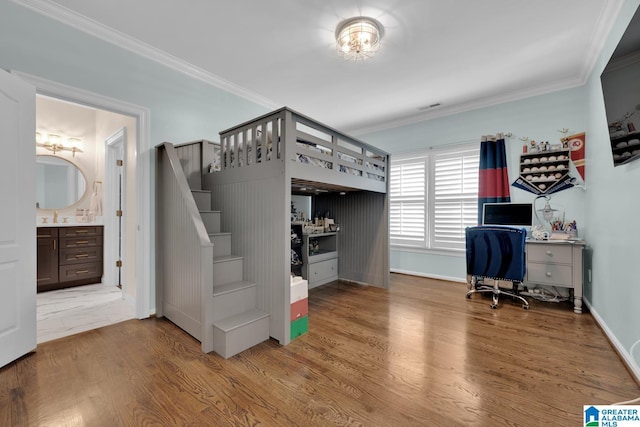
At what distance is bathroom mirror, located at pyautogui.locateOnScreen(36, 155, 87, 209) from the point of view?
3768 millimetres

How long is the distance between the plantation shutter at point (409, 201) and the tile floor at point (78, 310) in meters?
3.94

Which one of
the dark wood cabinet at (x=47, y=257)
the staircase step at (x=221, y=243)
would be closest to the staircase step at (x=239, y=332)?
the staircase step at (x=221, y=243)

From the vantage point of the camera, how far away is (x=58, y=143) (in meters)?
3.86

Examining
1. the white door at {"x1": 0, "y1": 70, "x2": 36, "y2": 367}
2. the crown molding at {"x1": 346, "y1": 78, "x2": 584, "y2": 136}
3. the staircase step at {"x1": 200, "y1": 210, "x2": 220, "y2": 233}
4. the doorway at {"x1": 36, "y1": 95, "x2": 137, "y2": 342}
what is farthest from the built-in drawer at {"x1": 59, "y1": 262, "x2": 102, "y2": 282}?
the crown molding at {"x1": 346, "y1": 78, "x2": 584, "y2": 136}

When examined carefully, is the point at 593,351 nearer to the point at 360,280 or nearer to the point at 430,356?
the point at 430,356

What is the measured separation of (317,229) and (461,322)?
2.09m

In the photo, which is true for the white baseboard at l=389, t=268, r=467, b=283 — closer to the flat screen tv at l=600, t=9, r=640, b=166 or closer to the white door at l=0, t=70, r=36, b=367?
the flat screen tv at l=600, t=9, r=640, b=166

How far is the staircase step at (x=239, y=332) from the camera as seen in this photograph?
193 centimetres

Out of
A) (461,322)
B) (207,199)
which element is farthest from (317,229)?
(461,322)

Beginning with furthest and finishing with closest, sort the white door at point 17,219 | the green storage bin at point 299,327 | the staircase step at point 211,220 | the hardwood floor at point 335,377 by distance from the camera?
the staircase step at point 211,220 < the green storage bin at point 299,327 < the white door at point 17,219 < the hardwood floor at point 335,377

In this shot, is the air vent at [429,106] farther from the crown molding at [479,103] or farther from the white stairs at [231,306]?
the white stairs at [231,306]

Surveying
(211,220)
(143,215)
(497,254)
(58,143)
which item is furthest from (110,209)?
(497,254)

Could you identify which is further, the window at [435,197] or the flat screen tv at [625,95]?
the window at [435,197]

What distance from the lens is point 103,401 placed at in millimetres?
1493
